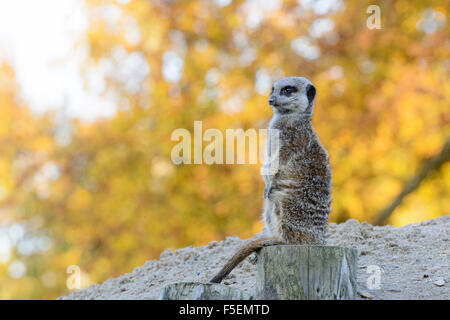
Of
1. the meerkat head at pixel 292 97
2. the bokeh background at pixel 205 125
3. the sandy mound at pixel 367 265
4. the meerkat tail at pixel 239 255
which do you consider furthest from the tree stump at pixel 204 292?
the bokeh background at pixel 205 125

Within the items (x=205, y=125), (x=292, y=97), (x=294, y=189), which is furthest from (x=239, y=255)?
(x=205, y=125)

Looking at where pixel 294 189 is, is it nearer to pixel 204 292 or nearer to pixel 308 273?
pixel 308 273

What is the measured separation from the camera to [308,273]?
344 cm

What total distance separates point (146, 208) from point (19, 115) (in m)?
3.18

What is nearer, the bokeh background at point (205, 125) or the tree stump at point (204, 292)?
the tree stump at point (204, 292)

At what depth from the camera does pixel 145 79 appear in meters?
10.4

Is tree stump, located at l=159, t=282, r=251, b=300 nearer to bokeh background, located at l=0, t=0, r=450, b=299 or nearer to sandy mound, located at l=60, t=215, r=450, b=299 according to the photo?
sandy mound, located at l=60, t=215, r=450, b=299

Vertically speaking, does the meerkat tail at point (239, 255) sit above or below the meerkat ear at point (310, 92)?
below

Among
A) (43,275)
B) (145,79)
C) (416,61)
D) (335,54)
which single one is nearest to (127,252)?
(43,275)

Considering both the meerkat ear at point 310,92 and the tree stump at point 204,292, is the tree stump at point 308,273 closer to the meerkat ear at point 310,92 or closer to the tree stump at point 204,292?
the tree stump at point 204,292

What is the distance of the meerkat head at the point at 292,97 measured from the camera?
4.24 m

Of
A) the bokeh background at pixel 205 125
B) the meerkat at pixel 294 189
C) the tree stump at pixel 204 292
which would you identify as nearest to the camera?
the tree stump at pixel 204 292

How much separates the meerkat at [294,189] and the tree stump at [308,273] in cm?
32
